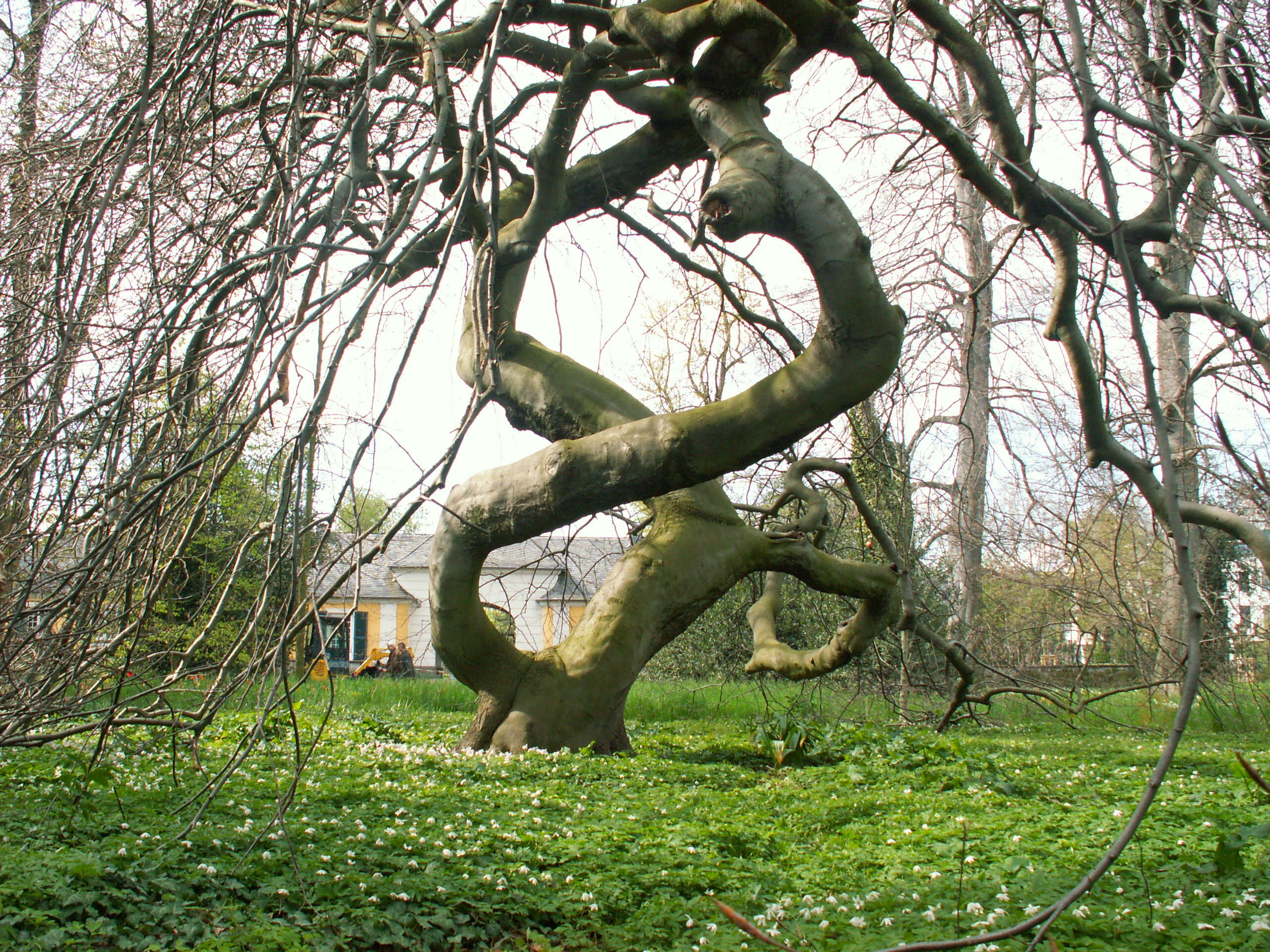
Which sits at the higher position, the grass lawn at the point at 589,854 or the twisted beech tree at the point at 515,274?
the twisted beech tree at the point at 515,274

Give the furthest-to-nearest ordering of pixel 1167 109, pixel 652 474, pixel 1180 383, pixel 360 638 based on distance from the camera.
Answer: pixel 360 638, pixel 1180 383, pixel 652 474, pixel 1167 109

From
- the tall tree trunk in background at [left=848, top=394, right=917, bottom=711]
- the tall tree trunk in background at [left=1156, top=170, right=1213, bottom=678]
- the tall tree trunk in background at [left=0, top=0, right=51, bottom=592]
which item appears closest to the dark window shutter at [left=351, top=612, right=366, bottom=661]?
the tall tree trunk in background at [left=848, top=394, right=917, bottom=711]

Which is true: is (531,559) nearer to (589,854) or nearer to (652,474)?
(652,474)

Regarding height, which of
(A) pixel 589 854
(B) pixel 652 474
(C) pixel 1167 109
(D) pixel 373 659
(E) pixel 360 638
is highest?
(C) pixel 1167 109

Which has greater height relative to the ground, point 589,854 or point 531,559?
point 531,559

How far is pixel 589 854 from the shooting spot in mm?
3342

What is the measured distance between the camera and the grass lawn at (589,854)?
246cm

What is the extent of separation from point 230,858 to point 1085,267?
4.71m

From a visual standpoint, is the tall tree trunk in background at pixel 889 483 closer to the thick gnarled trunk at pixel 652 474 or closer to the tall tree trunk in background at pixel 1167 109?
the thick gnarled trunk at pixel 652 474

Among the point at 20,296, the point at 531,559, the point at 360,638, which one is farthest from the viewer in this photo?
the point at 360,638

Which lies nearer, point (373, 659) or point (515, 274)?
point (515, 274)

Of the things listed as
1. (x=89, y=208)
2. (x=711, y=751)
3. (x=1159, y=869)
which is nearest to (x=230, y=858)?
(x=89, y=208)

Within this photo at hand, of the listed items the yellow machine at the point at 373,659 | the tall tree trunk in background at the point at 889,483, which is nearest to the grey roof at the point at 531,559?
the yellow machine at the point at 373,659

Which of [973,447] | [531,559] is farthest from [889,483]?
[531,559]
